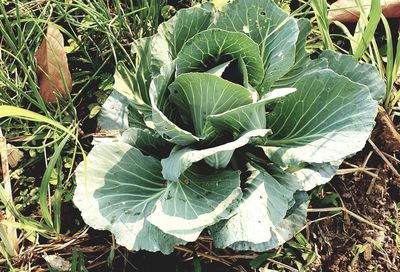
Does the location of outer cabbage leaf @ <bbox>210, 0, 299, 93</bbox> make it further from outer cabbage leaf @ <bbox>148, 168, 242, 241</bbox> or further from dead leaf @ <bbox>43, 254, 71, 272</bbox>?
dead leaf @ <bbox>43, 254, 71, 272</bbox>

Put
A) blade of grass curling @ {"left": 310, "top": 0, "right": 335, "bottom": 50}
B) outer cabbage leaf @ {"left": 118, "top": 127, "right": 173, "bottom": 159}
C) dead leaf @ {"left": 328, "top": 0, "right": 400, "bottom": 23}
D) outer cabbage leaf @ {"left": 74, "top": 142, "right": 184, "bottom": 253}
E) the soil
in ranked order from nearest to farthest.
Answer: outer cabbage leaf @ {"left": 74, "top": 142, "right": 184, "bottom": 253} < outer cabbage leaf @ {"left": 118, "top": 127, "right": 173, "bottom": 159} < blade of grass curling @ {"left": 310, "top": 0, "right": 335, "bottom": 50} < the soil < dead leaf @ {"left": 328, "top": 0, "right": 400, "bottom": 23}

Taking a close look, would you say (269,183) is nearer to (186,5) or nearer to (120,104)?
(120,104)

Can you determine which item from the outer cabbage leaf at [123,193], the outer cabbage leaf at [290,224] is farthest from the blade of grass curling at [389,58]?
the outer cabbage leaf at [123,193]

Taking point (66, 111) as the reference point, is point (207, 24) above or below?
above

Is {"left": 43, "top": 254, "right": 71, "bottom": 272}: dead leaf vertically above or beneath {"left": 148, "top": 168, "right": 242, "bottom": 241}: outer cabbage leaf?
beneath

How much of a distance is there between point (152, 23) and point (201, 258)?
0.79 metres

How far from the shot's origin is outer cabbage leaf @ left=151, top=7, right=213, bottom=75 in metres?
1.51

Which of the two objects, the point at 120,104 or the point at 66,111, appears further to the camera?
the point at 66,111

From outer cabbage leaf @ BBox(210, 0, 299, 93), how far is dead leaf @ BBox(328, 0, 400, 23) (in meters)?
0.54

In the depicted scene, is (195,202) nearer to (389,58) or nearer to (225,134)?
(225,134)

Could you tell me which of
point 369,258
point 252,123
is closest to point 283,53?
point 252,123

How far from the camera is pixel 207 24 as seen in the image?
1.55 metres

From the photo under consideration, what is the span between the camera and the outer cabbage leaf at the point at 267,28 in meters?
1.47

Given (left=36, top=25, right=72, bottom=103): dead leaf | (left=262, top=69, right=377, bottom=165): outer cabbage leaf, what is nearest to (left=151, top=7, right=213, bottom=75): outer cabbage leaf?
(left=262, top=69, right=377, bottom=165): outer cabbage leaf
